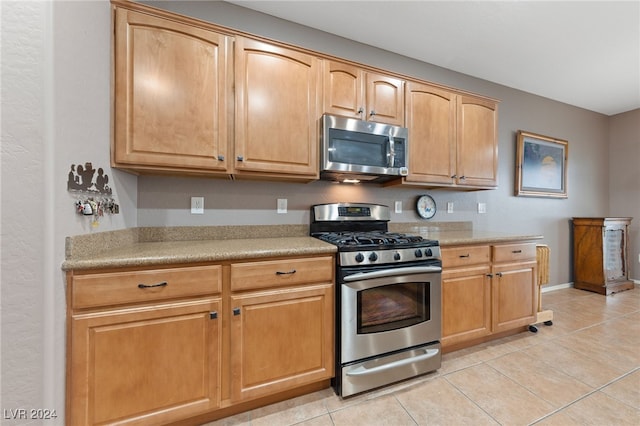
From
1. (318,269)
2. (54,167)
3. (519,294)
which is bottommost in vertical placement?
(519,294)

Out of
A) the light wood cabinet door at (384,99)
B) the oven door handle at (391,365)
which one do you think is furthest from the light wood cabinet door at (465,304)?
the light wood cabinet door at (384,99)

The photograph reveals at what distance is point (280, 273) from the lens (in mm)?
1432

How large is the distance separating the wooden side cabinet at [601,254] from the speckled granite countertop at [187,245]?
7.23 ft

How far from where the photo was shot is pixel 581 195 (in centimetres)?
383

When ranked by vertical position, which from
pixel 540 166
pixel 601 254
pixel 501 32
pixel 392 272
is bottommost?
pixel 601 254

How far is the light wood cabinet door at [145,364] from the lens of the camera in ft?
3.59

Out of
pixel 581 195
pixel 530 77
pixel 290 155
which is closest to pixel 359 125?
pixel 290 155

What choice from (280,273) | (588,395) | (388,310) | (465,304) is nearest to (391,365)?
(388,310)

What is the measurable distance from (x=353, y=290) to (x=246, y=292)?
2.10 ft

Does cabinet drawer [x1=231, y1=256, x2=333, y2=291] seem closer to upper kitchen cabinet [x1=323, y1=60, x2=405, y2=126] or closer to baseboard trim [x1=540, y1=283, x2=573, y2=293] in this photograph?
upper kitchen cabinet [x1=323, y1=60, x2=405, y2=126]

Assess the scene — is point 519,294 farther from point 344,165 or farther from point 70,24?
point 70,24

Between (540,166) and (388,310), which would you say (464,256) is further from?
(540,166)

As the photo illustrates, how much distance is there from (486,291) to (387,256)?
1.12 metres

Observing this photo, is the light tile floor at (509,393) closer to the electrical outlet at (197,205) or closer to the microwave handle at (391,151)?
the electrical outlet at (197,205)
